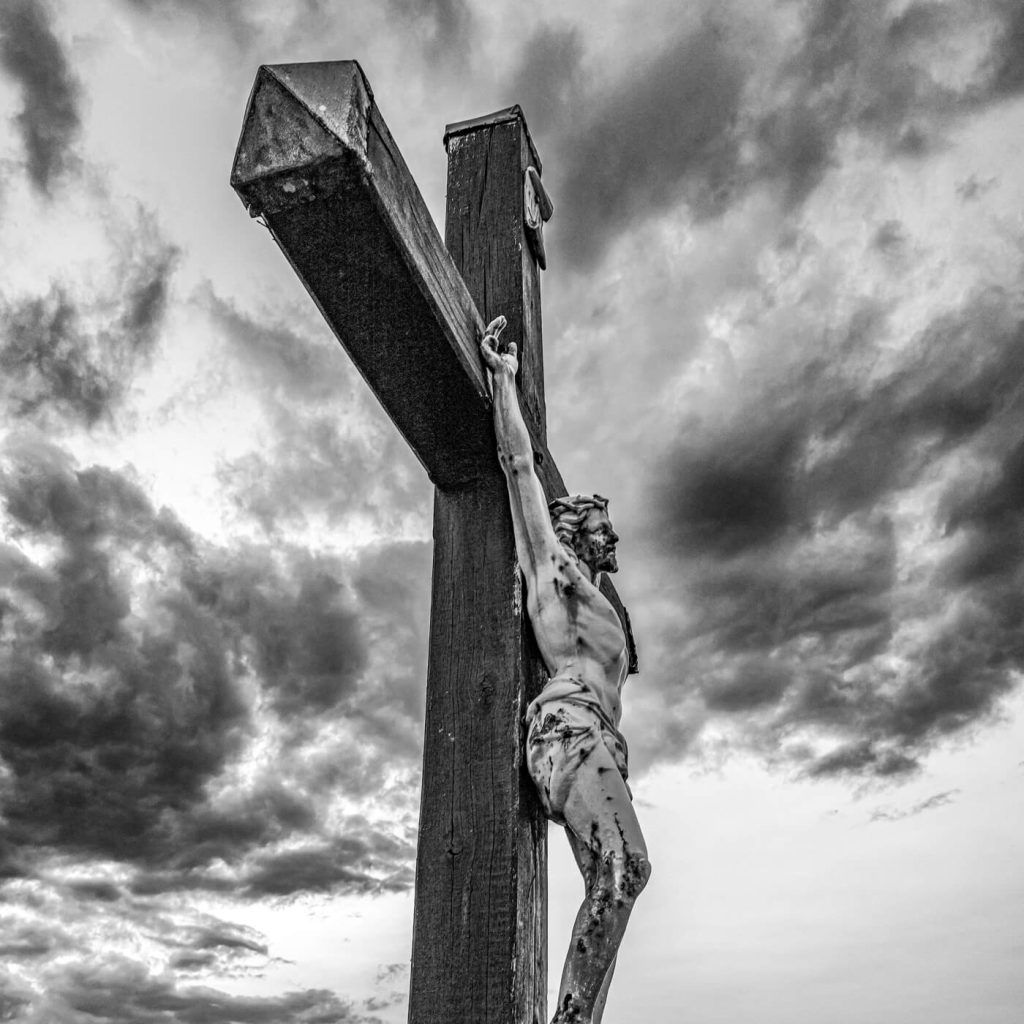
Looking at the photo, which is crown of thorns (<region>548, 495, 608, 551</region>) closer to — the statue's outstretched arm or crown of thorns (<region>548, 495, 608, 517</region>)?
crown of thorns (<region>548, 495, 608, 517</region>)

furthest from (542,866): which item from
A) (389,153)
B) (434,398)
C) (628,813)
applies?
(389,153)

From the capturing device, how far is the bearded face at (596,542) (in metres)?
3.06

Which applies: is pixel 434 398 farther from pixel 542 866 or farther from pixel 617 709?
pixel 542 866

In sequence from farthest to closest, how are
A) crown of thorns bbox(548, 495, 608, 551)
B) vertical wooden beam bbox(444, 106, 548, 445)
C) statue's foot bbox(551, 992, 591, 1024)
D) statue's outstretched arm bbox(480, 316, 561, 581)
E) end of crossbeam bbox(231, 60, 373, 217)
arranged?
1. vertical wooden beam bbox(444, 106, 548, 445)
2. crown of thorns bbox(548, 495, 608, 551)
3. statue's outstretched arm bbox(480, 316, 561, 581)
4. statue's foot bbox(551, 992, 591, 1024)
5. end of crossbeam bbox(231, 60, 373, 217)

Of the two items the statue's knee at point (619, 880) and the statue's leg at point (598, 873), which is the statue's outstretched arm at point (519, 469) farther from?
the statue's knee at point (619, 880)

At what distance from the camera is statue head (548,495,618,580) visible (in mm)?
3059

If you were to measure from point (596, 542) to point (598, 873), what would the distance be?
Result: 102cm

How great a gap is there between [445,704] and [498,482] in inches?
25.8

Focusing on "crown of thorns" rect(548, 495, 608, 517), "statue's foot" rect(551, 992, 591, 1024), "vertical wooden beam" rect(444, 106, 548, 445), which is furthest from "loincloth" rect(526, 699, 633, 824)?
"vertical wooden beam" rect(444, 106, 548, 445)

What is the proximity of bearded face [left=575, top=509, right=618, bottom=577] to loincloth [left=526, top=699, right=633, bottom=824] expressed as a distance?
58 centimetres

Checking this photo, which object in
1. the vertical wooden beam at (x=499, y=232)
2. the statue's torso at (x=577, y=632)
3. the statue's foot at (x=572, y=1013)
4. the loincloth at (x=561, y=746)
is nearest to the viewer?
the statue's foot at (x=572, y=1013)

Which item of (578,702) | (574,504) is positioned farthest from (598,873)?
(574,504)

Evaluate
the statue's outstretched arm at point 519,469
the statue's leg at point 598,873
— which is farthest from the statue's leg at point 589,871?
the statue's outstretched arm at point 519,469

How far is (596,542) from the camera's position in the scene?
307 centimetres
